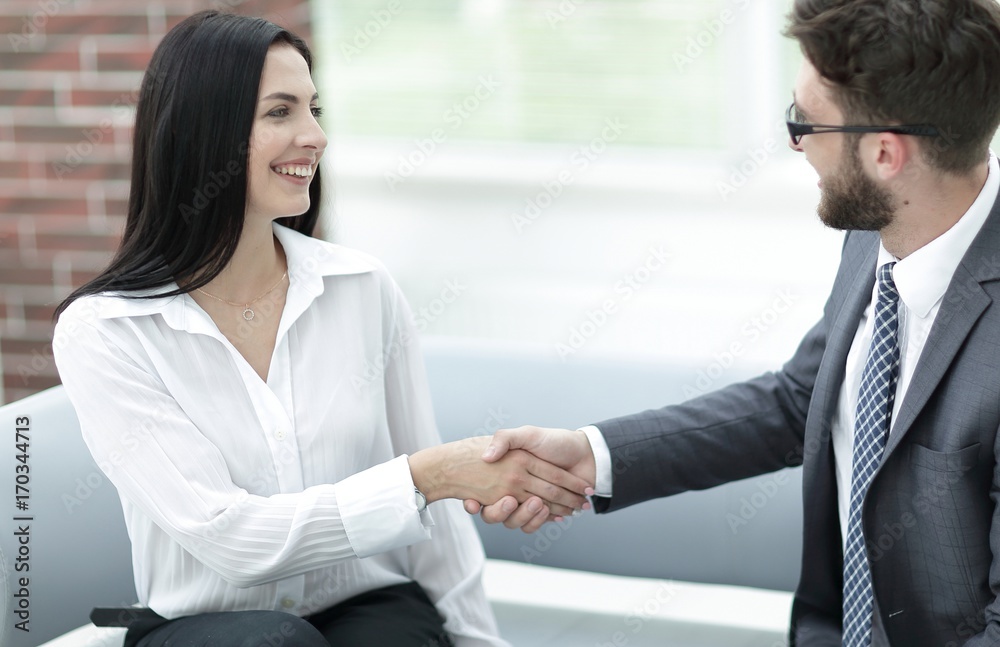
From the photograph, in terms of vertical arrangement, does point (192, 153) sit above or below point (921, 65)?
below

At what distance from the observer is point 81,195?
10.5ft

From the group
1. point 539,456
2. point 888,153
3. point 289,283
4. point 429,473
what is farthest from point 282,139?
point 888,153

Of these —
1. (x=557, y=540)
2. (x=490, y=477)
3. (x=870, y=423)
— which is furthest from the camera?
(x=557, y=540)

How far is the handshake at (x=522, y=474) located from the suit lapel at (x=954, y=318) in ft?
1.89

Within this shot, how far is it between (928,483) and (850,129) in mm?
517

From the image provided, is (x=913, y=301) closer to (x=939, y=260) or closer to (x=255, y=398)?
(x=939, y=260)

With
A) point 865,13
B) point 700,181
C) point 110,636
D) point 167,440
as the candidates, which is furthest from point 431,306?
point 865,13

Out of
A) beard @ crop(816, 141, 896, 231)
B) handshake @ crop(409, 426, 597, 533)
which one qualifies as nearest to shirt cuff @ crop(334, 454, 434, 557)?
handshake @ crop(409, 426, 597, 533)

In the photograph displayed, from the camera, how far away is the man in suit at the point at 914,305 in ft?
4.82

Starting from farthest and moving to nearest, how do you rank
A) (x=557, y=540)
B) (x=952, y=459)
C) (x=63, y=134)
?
(x=63, y=134)
(x=557, y=540)
(x=952, y=459)

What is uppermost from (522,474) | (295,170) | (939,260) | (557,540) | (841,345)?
(295,170)

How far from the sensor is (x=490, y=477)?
1.85m

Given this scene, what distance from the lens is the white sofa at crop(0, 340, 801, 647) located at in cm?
195

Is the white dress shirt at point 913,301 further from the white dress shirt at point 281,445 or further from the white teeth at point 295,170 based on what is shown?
the white teeth at point 295,170
